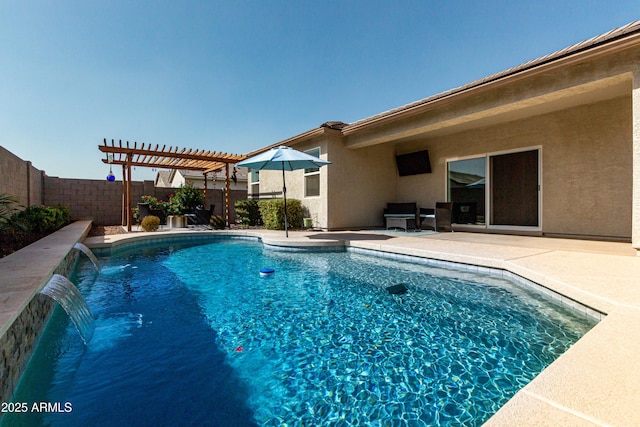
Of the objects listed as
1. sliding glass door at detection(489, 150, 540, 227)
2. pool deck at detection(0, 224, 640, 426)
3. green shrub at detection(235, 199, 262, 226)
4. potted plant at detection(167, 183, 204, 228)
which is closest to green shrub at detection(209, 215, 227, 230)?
green shrub at detection(235, 199, 262, 226)

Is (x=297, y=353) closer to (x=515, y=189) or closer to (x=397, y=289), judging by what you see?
(x=397, y=289)

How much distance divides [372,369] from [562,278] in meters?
2.90

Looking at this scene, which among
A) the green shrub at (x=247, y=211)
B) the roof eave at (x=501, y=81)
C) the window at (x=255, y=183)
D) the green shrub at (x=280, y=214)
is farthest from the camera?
the window at (x=255, y=183)

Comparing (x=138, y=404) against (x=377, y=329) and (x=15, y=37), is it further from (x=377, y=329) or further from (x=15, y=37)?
(x=15, y=37)

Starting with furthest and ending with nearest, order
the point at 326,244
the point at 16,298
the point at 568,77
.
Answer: the point at 326,244
the point at 568,77
the point at 16,298

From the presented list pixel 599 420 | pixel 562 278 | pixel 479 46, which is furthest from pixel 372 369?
pixel 479 46

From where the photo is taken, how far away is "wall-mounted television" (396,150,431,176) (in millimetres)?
10914

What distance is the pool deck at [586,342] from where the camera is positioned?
128 centimetres

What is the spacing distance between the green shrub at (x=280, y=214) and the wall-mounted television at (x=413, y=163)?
4416 millimetres

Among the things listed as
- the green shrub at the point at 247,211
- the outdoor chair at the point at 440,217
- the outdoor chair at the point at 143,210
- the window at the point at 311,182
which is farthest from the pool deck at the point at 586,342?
the green shrub at the point at 247,211

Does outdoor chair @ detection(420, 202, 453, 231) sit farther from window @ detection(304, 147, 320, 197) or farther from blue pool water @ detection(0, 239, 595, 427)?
blue pool water @ detection(0, 239, 595, 427)

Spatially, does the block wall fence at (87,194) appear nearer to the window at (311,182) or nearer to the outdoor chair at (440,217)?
the window at (311,182)

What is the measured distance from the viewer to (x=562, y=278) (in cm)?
360

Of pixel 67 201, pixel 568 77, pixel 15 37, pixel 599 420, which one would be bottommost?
pixel 599 420
